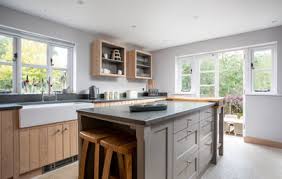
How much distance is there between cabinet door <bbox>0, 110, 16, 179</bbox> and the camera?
181 cm

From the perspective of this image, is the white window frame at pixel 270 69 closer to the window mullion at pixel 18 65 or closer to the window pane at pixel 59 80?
the window pane at pixel 59 80

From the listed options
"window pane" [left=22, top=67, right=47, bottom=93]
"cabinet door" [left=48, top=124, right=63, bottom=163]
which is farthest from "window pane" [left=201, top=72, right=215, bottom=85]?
"window pane" [left=22, top=67, right=47, bottom=93]

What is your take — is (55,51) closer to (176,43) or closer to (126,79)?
(126,79)

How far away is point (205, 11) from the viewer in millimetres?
2477

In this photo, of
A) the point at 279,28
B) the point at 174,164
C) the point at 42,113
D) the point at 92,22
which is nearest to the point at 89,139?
the point at 174,164

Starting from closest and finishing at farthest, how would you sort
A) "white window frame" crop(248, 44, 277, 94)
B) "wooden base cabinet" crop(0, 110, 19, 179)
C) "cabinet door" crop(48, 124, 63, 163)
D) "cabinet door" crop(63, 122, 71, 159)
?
"wooden base cabinet" crop(0, 110, 19, 179), "cabinet door" crop(48, 124, 63, 163), "cabinet door" crop(63, 122, 71, 159), "white window frame" crop(248, 44, 277, 94)

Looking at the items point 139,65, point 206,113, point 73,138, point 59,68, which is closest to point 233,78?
point 139,65

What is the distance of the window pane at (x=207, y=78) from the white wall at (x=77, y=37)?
2.04m

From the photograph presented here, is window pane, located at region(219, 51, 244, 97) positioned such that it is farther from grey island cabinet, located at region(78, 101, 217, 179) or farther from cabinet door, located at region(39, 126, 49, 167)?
cabinet door, located at region(39, 126, 49, 167)

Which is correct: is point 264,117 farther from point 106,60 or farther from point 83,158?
point 106,60

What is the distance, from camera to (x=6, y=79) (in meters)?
2.46

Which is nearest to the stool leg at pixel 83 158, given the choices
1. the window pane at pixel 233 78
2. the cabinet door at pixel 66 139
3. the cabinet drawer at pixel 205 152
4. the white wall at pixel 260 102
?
the cabinet door at pixel 66 139

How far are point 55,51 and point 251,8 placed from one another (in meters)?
3.53

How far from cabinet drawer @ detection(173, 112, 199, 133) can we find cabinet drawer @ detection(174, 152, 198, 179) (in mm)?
303
